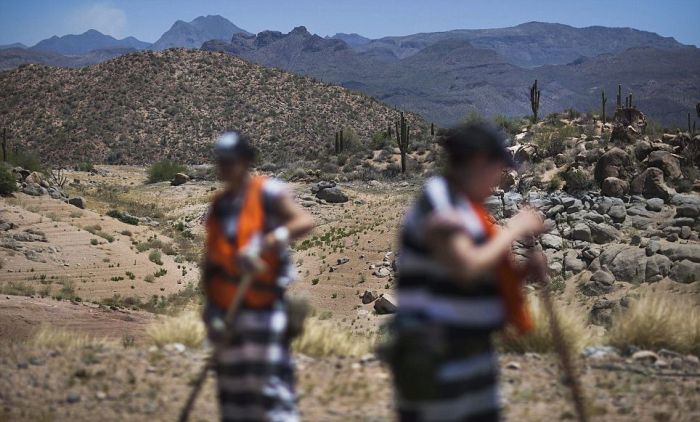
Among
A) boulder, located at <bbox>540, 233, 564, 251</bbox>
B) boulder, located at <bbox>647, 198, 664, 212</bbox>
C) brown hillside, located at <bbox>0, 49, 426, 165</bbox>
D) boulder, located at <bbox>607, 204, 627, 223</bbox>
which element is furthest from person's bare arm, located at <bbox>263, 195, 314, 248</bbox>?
brown hillside, located at <bbox>0, 49, 426, 165</bbox>

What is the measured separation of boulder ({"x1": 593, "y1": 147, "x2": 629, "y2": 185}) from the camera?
66.2ft

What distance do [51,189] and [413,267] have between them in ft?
107

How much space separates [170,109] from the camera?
70.9 meters

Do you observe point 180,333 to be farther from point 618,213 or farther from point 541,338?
point 618,213

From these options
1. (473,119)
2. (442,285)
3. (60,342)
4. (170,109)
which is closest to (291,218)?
(442,285)

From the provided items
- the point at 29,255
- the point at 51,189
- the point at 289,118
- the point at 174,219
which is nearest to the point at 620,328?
the point at 29,255

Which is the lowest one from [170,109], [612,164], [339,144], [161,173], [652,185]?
[161,173]

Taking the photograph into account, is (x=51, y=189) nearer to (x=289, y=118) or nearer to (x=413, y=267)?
(x=413, y=267)

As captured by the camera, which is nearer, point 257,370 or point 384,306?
point 257,370

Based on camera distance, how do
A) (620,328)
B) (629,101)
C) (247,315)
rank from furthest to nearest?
(629,101), (620,328), (247,315)

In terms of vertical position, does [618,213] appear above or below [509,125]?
below

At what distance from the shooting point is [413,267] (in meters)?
3.19

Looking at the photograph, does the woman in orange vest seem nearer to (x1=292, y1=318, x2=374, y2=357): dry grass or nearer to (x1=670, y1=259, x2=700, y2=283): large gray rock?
(x1=292, y1=318, x2=374, y2=357): dry grass

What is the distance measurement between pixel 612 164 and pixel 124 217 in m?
18.4
